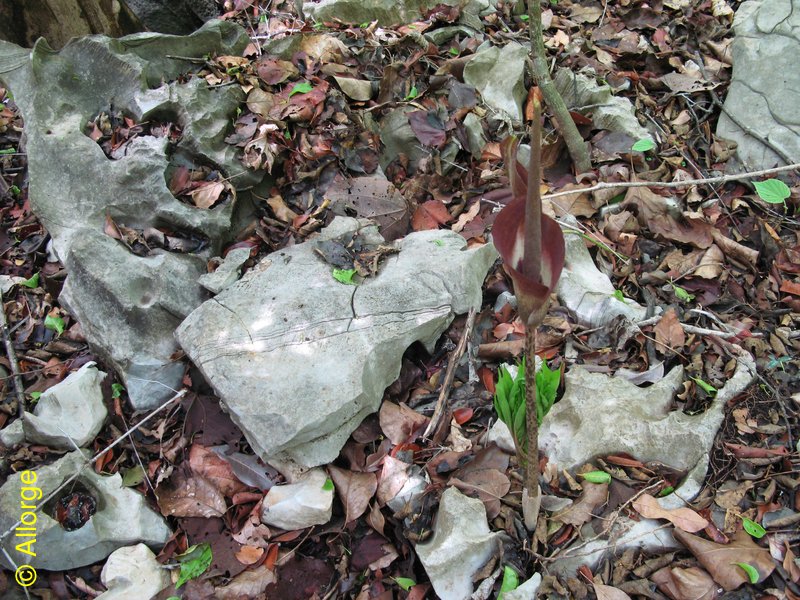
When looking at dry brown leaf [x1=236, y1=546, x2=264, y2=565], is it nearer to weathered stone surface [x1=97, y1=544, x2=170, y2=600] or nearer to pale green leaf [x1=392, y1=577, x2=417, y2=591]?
weathered stone surface [x1=97, y1=544, x2=170, y2=600]

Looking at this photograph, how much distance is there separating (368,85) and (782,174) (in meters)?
2.61

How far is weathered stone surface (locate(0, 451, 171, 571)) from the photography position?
2.32m

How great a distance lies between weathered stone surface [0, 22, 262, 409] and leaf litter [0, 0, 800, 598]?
0.37 ft

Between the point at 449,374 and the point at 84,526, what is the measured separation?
5.41 feet

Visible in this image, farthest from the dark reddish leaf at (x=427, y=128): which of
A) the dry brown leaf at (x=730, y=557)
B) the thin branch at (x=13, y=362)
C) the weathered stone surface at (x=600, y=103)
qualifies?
the thin branch at (x=13, y=362)

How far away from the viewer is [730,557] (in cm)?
200

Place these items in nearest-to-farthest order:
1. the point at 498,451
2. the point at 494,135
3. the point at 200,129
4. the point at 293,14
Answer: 1. the point at 498,451
2. the point at 200,129
3. the point at 494,135
4. the point at 293,14

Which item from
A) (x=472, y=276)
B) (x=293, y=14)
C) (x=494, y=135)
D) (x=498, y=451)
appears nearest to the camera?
(x=498, y=451)

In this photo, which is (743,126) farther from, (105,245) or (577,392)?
(105,245)

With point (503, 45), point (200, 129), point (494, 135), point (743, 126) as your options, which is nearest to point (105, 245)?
point (200, 129)

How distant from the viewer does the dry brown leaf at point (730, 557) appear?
1962mm

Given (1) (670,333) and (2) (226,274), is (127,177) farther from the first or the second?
Answer: (1) (670,333)

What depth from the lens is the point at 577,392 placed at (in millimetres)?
2420

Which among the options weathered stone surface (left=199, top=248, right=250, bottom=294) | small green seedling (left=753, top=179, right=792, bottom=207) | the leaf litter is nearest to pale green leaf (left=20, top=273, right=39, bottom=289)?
the leaf litter
